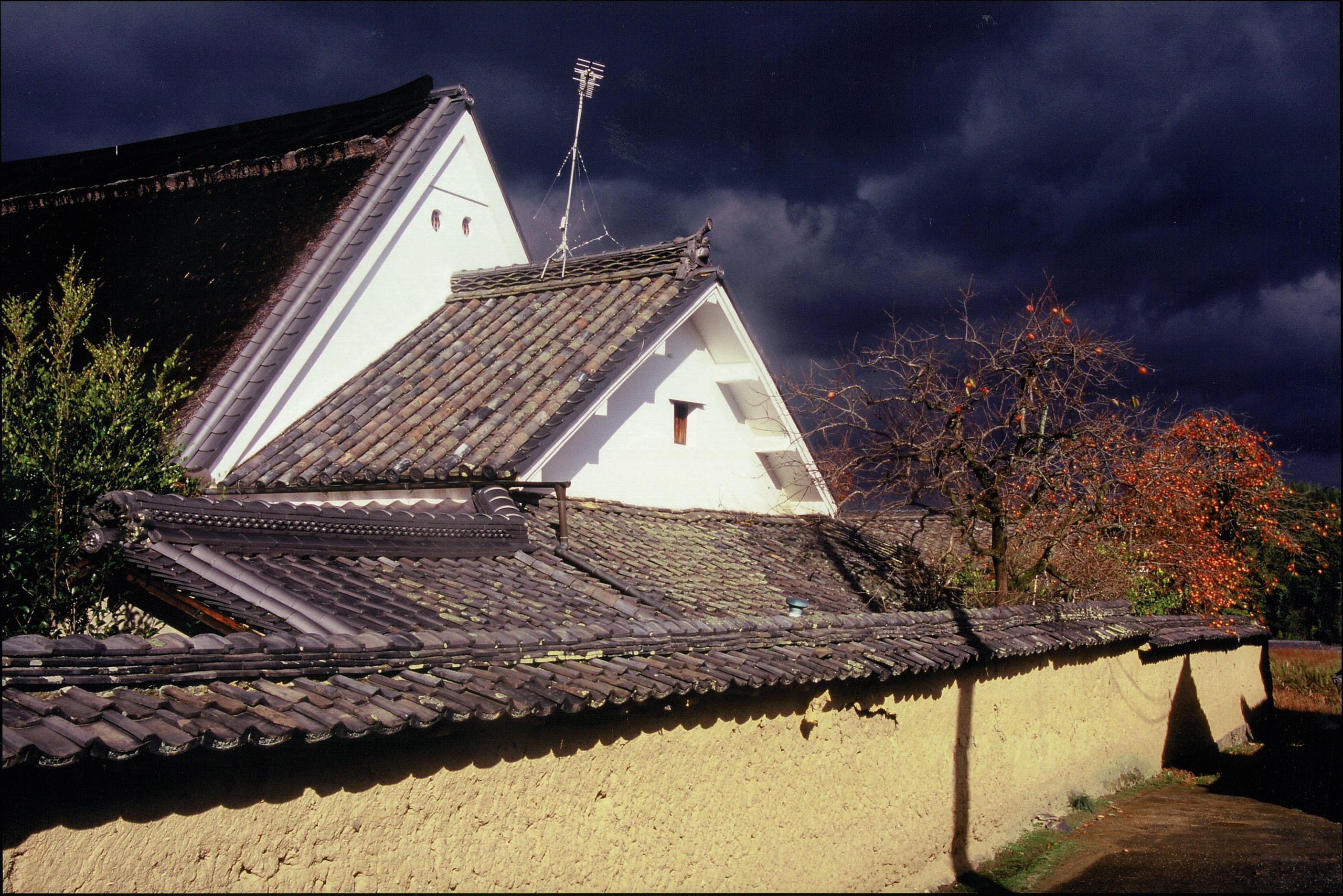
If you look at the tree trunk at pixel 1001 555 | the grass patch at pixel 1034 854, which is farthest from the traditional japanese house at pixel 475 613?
the tree trunk at pixel 1001 555

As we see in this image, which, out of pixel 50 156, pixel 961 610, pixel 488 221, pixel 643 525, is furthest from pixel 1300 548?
pixel 50 156

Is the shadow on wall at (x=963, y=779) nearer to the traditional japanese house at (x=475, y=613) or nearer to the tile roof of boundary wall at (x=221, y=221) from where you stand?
the traditional japanese house at (x=475, y=613)

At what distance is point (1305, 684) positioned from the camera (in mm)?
27719

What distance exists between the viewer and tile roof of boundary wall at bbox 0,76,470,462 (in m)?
13.4

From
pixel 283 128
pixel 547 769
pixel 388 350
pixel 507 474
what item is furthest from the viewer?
pixel 283 128

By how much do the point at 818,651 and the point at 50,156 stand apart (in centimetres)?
2028

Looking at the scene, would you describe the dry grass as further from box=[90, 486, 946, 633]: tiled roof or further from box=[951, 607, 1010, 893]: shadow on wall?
box=[951, 607, 1010, 893]: shadow on wall

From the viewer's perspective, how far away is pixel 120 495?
7.21 m

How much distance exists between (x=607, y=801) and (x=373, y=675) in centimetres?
198

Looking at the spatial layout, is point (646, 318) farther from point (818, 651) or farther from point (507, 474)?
point (818, 651)

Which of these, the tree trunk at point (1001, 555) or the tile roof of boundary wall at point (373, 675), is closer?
the tile roof of boundary wall at point (373, 675)

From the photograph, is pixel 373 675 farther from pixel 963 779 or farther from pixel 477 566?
pixel 963 779

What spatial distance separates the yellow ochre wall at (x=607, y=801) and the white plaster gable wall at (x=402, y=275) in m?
7.24

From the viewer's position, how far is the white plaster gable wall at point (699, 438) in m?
13.6
